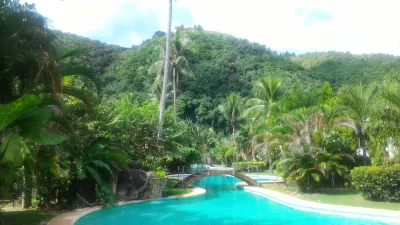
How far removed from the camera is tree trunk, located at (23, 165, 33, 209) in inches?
360

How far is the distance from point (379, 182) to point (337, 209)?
2000 millimetres

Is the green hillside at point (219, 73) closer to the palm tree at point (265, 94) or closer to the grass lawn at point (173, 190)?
the palm tree at point (265, 94)

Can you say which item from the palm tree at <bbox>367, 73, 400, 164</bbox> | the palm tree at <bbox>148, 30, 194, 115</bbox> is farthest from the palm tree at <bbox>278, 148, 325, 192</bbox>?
the palm tree at <bbox>148, 30, 194, 115</bbox>

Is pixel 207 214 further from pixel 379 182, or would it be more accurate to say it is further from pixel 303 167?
→ pixel 379 182

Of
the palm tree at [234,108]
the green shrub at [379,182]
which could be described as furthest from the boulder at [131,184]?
the palm tree at [234,108]

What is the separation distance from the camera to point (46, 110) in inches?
287

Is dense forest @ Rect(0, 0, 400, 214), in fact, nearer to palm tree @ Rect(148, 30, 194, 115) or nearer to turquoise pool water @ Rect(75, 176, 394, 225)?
palm tree @ Rect(148, 30, 194, 115)

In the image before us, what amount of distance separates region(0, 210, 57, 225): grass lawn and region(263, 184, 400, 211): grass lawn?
1072 cm

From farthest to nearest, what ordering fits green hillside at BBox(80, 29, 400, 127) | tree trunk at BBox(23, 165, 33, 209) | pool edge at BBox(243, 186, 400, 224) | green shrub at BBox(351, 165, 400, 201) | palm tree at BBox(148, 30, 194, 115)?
1. green hillside at BBox(80, 29, 400, 127)
2. palm tree at BBox(148, 30, 194, 115)
3. green shrub at BBox(351, 165, 400, 201)
4. pool edge at BBox(243, 186, 400, 224)
5. tree trunk at BBox(23, 165, 33, 209)

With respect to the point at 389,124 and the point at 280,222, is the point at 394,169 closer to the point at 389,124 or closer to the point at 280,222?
the point at 389,124

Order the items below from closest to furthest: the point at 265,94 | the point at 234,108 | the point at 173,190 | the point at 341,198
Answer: the point at 341,198
the point at 173,190
the point at 265,94
the point at 234,108

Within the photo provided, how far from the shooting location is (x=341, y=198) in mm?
16062

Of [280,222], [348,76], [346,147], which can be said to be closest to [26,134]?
[280,222]

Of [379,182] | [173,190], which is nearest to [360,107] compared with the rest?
[379,182]
